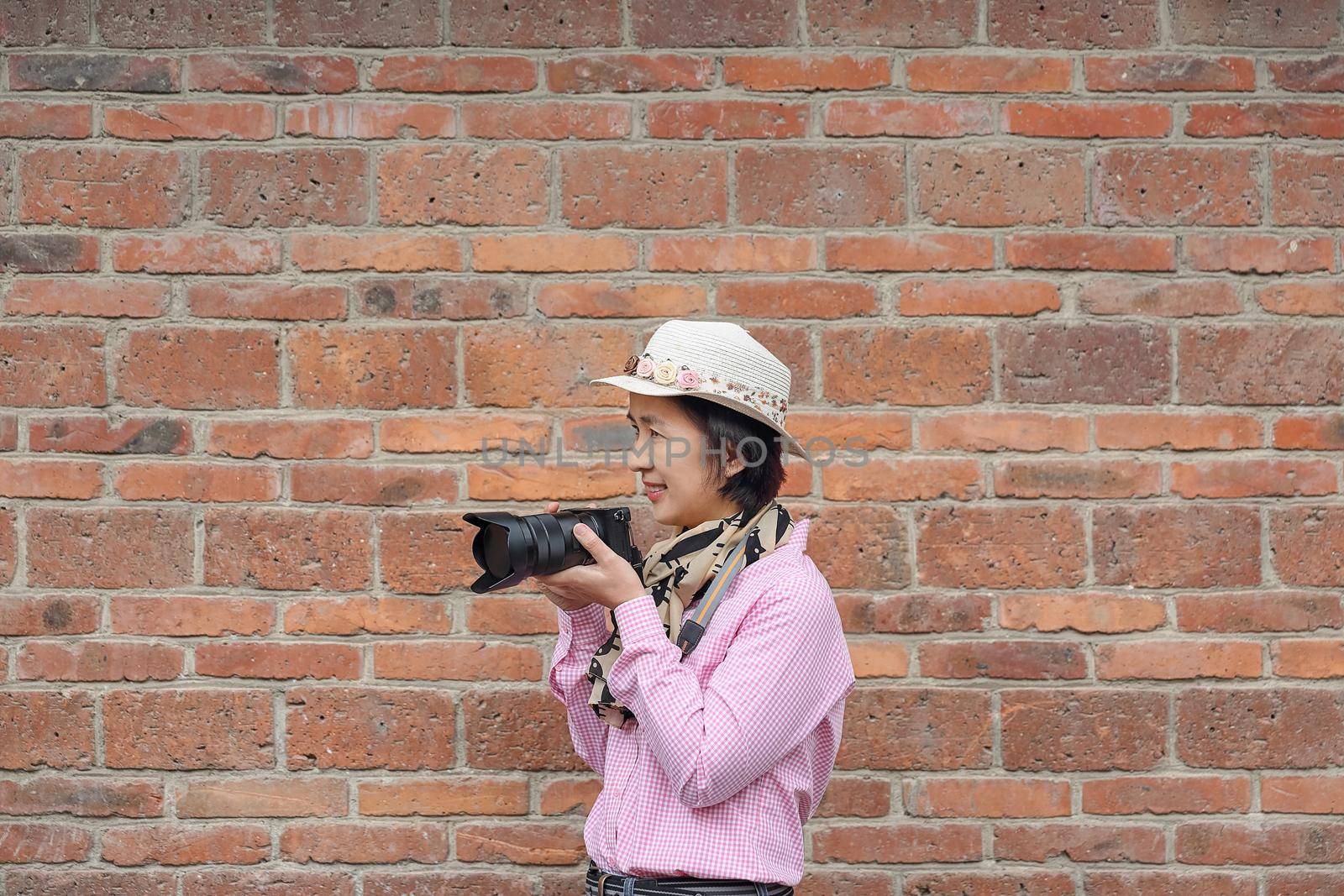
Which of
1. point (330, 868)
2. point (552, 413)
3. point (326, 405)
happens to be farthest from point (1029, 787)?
point (326, 405)

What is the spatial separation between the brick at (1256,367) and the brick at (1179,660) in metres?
0.53

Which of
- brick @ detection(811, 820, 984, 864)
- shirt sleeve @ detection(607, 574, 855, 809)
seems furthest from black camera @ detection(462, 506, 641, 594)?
brick @ detection(811, 820, 984, 864)

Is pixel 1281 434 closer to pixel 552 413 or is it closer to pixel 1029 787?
pixel 1029 787

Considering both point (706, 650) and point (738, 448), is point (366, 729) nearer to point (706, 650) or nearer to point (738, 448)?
point (706, 650)

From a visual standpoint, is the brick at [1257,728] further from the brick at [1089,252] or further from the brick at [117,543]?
the brick at [117,543]

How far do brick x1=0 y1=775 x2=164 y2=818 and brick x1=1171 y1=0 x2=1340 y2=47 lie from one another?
2.78 metres

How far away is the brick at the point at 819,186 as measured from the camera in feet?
8.19

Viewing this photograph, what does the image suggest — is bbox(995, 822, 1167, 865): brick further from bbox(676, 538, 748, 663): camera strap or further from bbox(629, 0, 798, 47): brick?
bbox(629, 0, 798, 47): brick

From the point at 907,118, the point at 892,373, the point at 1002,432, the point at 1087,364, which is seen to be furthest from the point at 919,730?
the point at 907,118

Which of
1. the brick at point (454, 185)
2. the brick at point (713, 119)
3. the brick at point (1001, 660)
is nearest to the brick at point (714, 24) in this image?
the brick at point (713, 119)

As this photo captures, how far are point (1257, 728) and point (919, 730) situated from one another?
2.38 feet

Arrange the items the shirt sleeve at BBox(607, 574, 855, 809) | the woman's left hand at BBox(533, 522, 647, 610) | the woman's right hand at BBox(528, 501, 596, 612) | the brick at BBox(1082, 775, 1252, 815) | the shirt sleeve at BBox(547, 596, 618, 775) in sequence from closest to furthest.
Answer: the shirt sleeve at BBox(607, 574, 855, 809), the woman's left hand at BBox(533, 522, 647, 610), the woman's right hand at BBox(528, 501, 596, 612), the shirt sleeve at BBox(547, 596, 618, 775), the brick at BBox(1082, 775, 1252, 815)

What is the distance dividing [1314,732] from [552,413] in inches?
70.2

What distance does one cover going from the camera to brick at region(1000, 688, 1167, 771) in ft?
8.09
